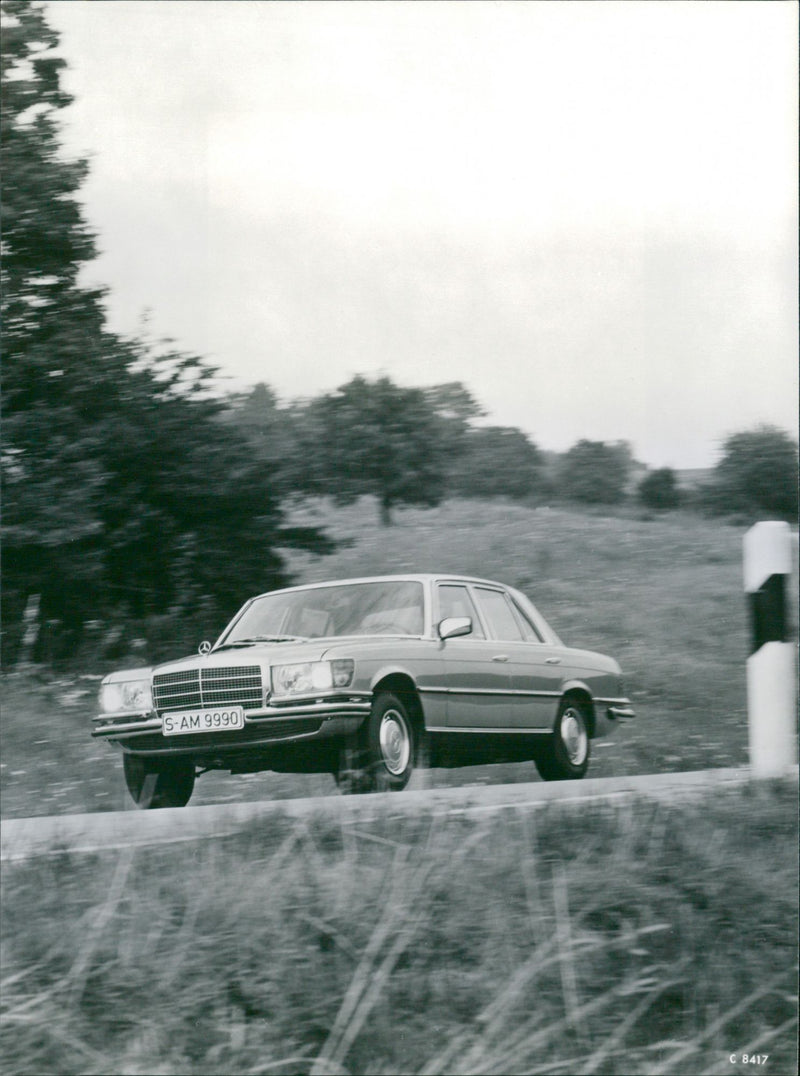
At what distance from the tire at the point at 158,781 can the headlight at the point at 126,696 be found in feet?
0.64

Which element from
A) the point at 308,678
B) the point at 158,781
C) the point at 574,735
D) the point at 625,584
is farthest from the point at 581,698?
the point at 158,781

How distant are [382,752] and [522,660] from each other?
0.86 m

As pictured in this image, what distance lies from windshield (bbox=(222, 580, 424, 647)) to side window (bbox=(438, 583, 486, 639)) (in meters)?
0.10

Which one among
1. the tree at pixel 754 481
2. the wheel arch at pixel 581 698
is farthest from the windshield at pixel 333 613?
the tree at pixel 754 481

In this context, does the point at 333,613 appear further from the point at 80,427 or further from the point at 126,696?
the point at 80,427

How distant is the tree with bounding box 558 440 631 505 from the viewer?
591 cm

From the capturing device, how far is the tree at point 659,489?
19.6 ft

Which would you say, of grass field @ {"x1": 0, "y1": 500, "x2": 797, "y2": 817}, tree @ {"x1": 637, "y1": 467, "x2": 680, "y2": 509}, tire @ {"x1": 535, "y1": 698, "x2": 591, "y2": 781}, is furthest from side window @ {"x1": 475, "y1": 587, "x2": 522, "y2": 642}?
tree @ {"x1": 637, "y1": 467, "x2": 680, "y2": 509}

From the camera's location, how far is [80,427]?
5355mm

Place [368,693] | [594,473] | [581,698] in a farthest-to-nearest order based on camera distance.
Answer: [594,473]
[581,698]
[368,693]

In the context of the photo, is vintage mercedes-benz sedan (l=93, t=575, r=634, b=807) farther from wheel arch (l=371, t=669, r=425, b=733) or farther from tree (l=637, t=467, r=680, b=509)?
tree (l=637, t=467, r=680, b=509)

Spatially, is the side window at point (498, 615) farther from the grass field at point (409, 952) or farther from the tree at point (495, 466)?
the grass field at point (409, 952)

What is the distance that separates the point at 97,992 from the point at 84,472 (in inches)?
82.3

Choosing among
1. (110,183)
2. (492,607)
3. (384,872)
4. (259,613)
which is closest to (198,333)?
(110,183)
